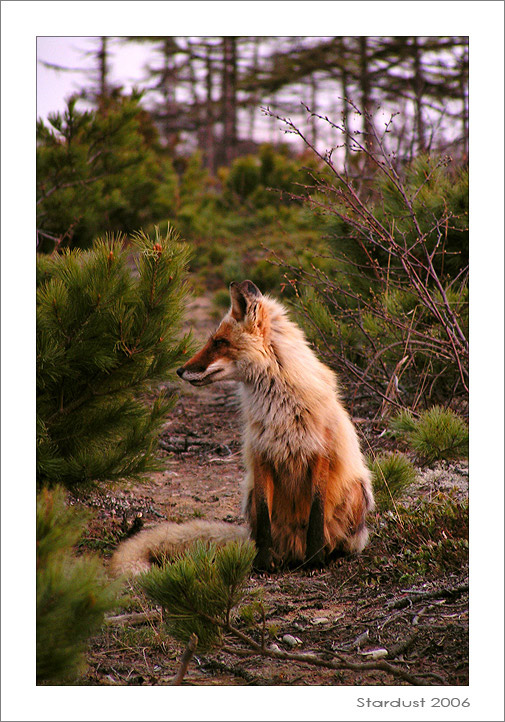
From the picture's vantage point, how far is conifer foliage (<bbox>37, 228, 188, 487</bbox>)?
3.22m

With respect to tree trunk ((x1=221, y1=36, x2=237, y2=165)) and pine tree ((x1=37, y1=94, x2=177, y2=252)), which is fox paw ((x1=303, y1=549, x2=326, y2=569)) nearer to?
tree trunk ((x1=221, y1=36, x2=237, y2=165))

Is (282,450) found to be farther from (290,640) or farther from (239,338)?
(290,640)

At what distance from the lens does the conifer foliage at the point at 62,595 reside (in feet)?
6.72

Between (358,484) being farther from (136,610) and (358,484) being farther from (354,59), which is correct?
(354,59)

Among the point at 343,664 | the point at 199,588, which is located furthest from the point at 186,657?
the point at 343,664

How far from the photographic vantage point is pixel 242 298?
3932 millimetres

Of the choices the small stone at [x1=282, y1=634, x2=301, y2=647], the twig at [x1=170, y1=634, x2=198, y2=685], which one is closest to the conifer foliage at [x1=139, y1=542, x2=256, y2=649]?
the twig at [x1=170, y1=634, x2=198, y2=685]

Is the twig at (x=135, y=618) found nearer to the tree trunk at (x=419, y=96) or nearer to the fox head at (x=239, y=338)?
the fox head at (x=239, y=338)

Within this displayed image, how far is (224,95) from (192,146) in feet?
28.0

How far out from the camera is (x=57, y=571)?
2043 millimetres

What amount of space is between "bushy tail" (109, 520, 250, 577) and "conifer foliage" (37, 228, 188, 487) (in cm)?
50

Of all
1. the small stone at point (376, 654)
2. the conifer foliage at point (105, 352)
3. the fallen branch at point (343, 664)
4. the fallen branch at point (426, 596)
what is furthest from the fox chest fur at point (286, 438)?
the fallen branch at point (343, 664)

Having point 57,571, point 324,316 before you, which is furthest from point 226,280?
point 57,571

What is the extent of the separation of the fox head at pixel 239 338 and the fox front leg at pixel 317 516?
2.44 ft
